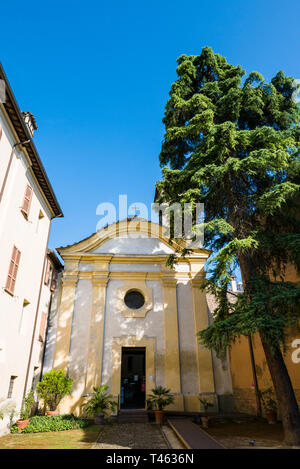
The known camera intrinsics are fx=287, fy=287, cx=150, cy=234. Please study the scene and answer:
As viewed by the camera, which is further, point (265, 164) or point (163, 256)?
point (163, 256)

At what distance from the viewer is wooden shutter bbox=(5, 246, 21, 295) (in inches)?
344

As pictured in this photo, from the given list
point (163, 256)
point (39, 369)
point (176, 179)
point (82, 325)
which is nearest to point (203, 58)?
point (176, 179)

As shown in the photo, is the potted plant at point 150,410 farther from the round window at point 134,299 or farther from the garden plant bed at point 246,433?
the round window at point 134,299

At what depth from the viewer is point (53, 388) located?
446 inches

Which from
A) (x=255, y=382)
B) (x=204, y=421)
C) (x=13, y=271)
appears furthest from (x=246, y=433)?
(x=13, y=271)

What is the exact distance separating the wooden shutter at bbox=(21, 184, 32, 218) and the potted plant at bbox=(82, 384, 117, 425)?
7.56 meters

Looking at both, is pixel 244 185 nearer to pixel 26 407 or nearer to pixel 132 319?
pixel 132 319

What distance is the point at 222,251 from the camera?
821 cm

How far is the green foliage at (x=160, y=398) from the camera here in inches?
437

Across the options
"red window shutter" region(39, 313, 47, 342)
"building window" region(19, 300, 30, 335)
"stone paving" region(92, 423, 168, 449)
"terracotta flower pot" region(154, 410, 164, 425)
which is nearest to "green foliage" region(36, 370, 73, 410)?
"red window shutter" region(39, 313, 47, 342)

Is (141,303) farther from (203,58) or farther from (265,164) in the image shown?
(203,58)
